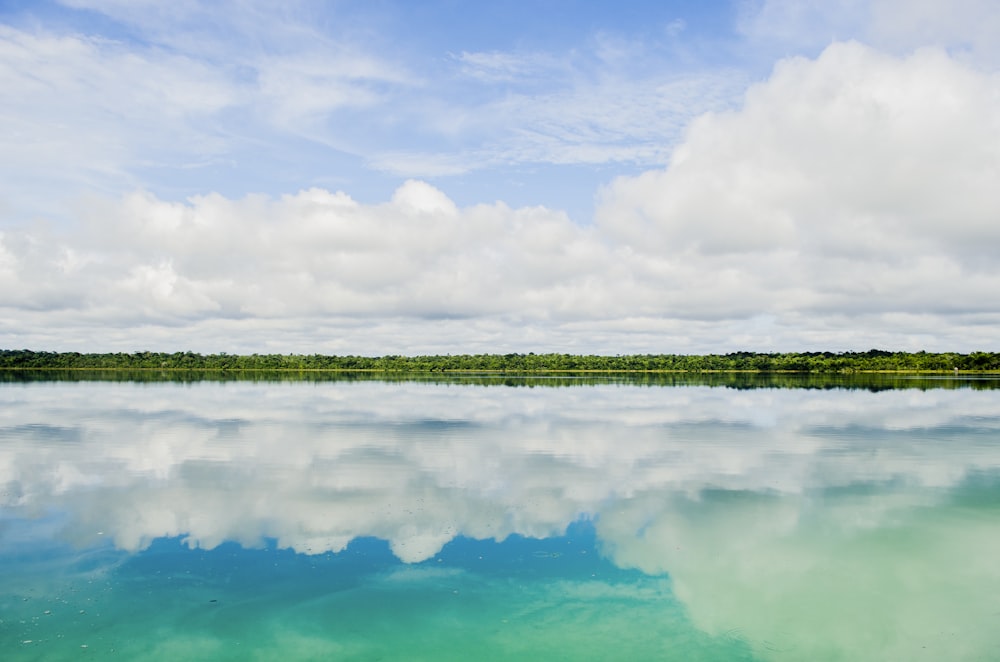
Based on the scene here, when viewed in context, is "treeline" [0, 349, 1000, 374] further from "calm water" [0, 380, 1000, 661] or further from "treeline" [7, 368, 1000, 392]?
"calm water" [0, 380, 1000, 661]

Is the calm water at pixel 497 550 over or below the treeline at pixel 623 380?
below

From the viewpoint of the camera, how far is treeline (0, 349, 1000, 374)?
141 meters

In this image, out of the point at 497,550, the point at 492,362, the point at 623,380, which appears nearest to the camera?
the point at 497,550

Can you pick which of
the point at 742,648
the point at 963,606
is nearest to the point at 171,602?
the point at 742,648

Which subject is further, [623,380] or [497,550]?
[623,380]

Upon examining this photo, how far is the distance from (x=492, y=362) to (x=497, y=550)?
15357cm

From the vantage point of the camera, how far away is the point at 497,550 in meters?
12.5

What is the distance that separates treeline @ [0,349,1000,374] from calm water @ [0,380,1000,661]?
4949 inches

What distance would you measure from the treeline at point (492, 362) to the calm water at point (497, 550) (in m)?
126

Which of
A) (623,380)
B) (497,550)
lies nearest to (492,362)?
(623,380)

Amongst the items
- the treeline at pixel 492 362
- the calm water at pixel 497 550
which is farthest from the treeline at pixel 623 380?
the calm water at pixel 497 550

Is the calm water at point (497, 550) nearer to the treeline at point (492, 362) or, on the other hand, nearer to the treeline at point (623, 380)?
the treeline at point (623, 380)

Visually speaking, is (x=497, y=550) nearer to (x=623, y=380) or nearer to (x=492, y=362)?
(x=623, y=380)

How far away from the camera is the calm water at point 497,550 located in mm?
8984
